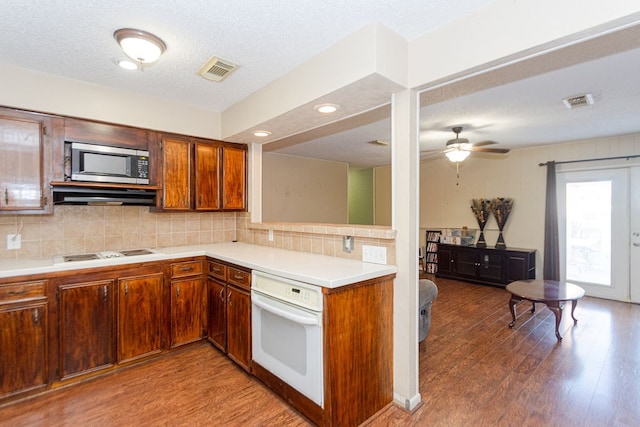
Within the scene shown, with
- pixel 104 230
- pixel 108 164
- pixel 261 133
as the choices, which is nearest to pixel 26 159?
pixel 108 164

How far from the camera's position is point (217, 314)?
2.79 metres

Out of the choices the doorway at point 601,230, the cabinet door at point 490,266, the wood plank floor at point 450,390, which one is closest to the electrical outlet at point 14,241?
the wood plank floor at point 450,390

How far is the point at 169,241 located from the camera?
3406mm

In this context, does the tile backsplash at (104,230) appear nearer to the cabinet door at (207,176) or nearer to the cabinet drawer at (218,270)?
Answer: the cabinet door at (207,176)

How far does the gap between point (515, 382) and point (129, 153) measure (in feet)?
12.6

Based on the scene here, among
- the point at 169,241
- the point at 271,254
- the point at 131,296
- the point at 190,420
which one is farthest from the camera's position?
the point at 169,241

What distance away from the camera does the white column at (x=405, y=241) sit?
6.61 ft

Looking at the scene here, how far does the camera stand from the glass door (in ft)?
14.6

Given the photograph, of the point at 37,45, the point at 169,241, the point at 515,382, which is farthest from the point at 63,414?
the point at 515,382

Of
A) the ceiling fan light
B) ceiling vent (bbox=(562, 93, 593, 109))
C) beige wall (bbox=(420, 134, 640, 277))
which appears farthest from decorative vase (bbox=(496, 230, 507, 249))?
ceiling vent (bbox=(562, 93, 593, 109))

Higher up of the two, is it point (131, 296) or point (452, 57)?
point (452, 57)

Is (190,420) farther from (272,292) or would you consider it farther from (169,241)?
(169,241)

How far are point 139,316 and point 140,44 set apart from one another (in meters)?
2.11

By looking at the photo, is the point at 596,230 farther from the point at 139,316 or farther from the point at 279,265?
the point at 139,316
